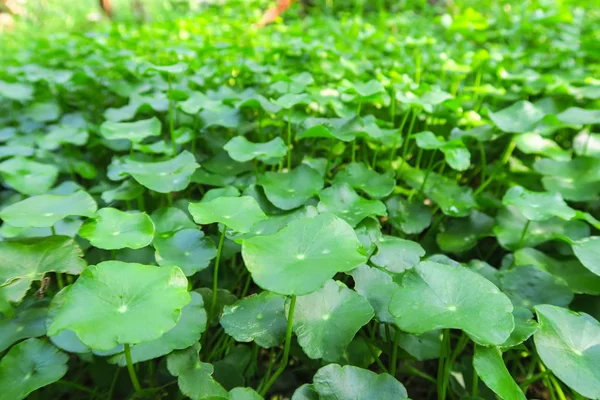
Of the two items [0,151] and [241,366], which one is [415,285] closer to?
[241,366]

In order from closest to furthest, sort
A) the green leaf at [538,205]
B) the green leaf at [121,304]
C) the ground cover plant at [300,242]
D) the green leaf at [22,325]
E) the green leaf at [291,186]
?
the green leaf at [121,304], the ground cover plant at [300,242], the green leaf at [22,325], the green leaf at [538,205], the green leaf at [291,186]

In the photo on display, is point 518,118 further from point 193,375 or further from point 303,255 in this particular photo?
point 193,375

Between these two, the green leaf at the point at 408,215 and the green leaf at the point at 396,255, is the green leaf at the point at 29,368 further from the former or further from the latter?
the green leaf at the point at 408,215

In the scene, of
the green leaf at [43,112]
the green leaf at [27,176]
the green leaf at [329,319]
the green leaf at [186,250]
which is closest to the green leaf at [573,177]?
the green leaf at [329,319]

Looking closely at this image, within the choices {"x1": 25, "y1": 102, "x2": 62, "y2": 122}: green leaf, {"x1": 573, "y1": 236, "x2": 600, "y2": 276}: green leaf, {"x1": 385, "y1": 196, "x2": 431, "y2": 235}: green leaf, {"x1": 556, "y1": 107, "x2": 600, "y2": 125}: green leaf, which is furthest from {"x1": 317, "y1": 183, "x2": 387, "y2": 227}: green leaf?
{"x1": 25, "y1": 102, "x2": 62, "y2": 122}: green leaf

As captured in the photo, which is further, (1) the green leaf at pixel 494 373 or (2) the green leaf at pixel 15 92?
(2) the green leaf at pixel 15 92

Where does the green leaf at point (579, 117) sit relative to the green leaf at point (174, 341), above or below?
above
